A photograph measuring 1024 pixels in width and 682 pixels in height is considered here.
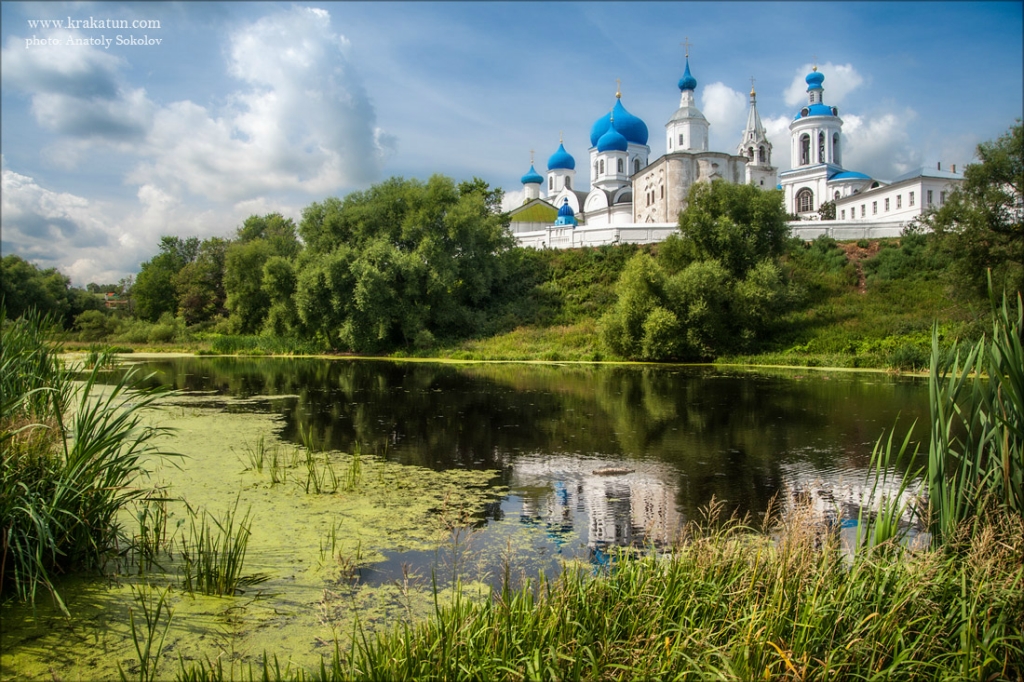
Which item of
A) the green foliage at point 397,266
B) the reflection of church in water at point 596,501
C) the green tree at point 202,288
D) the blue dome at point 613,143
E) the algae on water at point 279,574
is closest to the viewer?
the algae on water at point 279,574

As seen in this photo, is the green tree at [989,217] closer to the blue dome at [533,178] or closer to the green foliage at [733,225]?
the green foliage at [733,225]

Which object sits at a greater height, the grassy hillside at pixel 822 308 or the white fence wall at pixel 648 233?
the white fence wall at pixel 648 233

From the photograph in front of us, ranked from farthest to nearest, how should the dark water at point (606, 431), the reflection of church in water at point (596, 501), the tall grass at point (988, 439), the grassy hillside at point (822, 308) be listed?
the grassy hillside at point (822, 308), the dark water at point (606, 431), the reflection of church in water at point (596, 501), the tall grass at point (988, 439)

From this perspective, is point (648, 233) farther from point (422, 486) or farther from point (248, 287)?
point (422, 486)

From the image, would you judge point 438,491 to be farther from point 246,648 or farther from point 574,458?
point 246,648

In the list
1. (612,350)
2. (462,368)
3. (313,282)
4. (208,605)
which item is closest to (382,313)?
(313,282)

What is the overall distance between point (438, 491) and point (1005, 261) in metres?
24.8

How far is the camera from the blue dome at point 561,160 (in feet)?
232

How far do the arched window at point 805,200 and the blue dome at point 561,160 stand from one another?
74.7 feet

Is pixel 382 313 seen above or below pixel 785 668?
above

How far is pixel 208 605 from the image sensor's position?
15.9ft

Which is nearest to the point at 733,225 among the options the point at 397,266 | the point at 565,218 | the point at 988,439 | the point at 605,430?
the point at 397,266

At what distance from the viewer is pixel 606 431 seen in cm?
1297

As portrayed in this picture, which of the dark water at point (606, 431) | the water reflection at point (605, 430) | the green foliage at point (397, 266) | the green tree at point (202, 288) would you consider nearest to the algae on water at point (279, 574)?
the dark water at point (606, 431)
